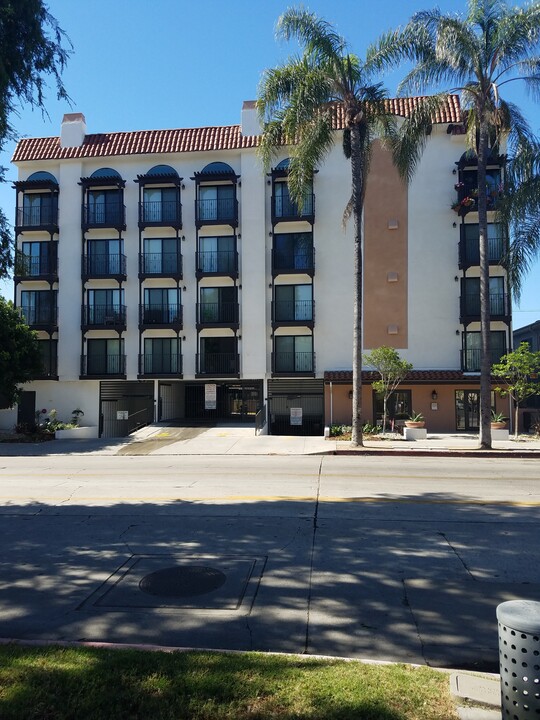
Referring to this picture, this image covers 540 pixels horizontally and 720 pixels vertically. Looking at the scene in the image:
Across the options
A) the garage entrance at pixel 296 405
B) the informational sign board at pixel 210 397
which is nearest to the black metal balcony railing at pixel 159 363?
the informational sign board at pixel 210 397

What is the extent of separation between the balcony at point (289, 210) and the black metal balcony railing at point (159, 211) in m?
5.39

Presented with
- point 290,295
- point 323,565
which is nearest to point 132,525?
point 323,565

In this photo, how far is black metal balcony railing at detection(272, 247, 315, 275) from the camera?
30234 millimetres

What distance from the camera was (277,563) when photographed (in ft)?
21.9

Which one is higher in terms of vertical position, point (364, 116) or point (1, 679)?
point (364, 116)

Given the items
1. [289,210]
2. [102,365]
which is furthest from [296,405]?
[102,365]

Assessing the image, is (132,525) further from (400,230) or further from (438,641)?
(400,230)

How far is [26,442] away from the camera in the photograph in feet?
81.4

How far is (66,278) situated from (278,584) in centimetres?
2963

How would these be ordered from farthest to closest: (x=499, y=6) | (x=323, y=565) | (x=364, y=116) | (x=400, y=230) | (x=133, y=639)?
(x=400, y=230) → (x=364, y=116) → (x=499, y=6) → (x=323, y=565) → (x=133, y=639)

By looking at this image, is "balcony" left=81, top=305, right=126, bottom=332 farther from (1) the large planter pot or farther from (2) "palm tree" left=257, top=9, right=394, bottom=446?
(2) "palm tree" left=257, top=9, right=394, bottom=446

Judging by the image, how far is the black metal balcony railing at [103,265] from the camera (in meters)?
31.8

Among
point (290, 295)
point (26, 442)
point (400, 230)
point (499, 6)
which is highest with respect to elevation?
point (499, 6)

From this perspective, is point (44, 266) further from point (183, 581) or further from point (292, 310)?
point (183, 581)
